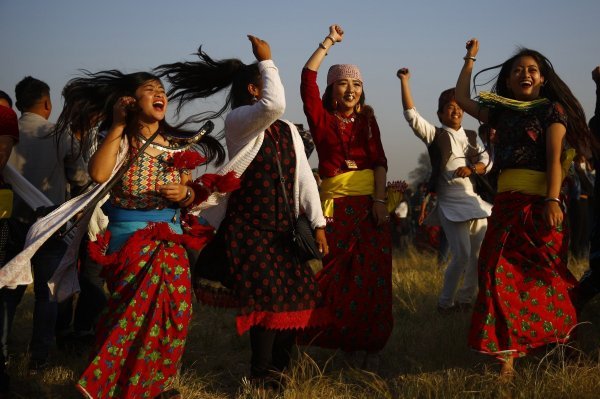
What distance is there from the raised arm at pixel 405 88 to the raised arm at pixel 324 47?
1291 mm

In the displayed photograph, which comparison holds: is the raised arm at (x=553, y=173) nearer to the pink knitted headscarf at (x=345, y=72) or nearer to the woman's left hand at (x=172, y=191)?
the pink knitted headscarf at (x=345, y=72)

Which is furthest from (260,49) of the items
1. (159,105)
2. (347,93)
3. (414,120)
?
(414,120)

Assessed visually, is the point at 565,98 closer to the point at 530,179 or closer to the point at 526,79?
the point at 526,79

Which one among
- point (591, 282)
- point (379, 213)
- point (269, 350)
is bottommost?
point (269, 350)

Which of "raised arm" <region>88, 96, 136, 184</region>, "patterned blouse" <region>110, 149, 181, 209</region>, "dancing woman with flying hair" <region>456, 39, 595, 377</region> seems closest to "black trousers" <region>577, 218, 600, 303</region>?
"dancing woman with flying hair" <region>456, 39, 595, 377</region>

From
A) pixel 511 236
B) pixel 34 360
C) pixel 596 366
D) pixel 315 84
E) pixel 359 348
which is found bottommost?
pixel 34 360

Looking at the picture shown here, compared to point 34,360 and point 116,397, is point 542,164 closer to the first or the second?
point 116,397

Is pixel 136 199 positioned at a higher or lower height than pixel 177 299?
higher

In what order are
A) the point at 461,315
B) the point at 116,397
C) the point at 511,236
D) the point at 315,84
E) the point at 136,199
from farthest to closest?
the point at 461,315 → the point at 315,84 → the point at 511,236 → the point at 136,199 → the point at 116,397

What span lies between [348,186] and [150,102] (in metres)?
1.48

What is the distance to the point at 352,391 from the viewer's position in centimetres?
396

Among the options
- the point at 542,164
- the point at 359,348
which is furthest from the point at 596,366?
the point at 359,348

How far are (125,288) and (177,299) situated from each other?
0.27 meters

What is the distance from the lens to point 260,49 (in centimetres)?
393
